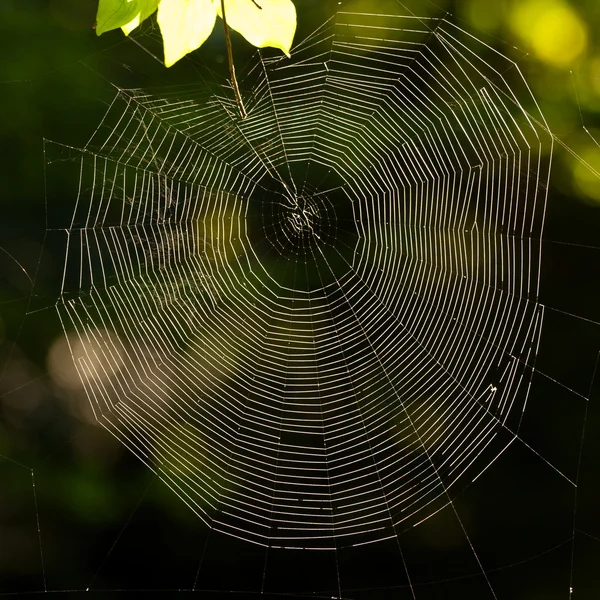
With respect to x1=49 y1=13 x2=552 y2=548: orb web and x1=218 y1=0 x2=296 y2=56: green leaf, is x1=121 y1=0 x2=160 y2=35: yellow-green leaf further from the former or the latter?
x1=49 y1=13 x2=552 y2=548: orb web

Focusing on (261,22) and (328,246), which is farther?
(328,246)

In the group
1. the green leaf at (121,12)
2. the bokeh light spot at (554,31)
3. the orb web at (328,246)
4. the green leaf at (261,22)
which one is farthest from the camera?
the bokeh light spot at (554,31)

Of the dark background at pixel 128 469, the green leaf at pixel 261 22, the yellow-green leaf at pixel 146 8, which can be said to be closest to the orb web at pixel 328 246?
the dark background at pixel 128 469

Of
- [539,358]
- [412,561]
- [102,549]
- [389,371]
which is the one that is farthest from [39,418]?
[539,358]

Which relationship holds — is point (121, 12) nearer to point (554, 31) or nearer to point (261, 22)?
point (261, 22)

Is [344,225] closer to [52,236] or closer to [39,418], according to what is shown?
[52,236]

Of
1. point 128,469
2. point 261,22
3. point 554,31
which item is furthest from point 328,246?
point 261,22

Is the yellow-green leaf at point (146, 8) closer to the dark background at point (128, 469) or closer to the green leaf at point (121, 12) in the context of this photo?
the green leaf at point (121, 12)
